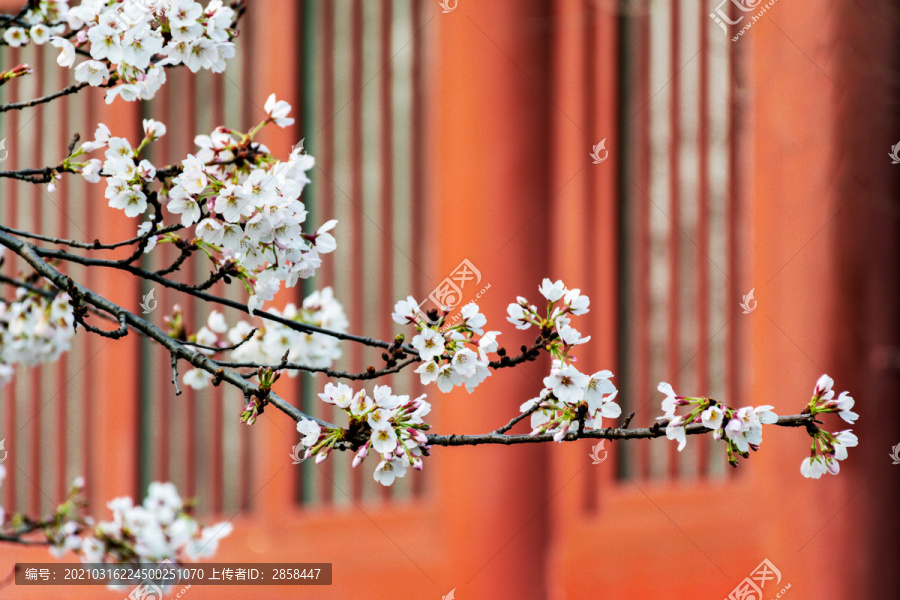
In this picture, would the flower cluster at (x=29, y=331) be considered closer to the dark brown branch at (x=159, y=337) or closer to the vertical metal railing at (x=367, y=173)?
the dark brown branch at (x=159, y=337)

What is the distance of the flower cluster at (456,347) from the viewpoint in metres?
1.12

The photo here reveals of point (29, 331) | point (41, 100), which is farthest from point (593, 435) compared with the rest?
point (29, 331)

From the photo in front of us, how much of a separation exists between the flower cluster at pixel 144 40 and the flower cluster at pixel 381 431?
53cm

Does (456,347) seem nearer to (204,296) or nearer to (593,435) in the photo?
(593,435)

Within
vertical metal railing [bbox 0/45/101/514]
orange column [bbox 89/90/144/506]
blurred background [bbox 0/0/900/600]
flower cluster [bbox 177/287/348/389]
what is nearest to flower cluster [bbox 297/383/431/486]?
flower cluster [bbox 177/287/348/389]

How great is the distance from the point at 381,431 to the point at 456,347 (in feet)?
0.52

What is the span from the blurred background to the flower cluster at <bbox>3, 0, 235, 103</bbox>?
8.17 feet

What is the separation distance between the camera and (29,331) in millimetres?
1604

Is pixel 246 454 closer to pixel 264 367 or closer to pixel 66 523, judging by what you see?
pixel 66 523

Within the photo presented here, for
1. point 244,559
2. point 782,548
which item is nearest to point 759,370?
point 782,548

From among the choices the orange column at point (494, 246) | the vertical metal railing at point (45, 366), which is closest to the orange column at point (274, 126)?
the orange column at point (494, 246)

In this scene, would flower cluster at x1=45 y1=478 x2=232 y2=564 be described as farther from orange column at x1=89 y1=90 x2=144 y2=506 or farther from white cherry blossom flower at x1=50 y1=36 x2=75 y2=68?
orange column at x1=89 y1=90 x2=144 y2=506

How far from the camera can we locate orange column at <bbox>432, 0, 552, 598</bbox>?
3742 mm

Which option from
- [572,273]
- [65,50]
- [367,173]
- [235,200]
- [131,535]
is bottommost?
[131,535]
